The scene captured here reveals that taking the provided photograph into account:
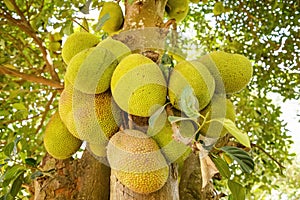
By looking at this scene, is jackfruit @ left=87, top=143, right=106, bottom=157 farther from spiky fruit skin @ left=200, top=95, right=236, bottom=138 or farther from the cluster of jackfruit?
spiky fruit skin @ left=200, top=95, right=236, bottom=138

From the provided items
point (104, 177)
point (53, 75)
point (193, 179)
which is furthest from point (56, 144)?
point (53, 75)

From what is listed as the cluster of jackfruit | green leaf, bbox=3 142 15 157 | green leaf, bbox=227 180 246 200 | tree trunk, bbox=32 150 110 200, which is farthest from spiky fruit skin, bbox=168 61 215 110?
green leaf, bbox=3 142 15 157

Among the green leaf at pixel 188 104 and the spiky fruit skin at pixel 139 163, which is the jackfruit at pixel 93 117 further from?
the green leaf at pixel 188 104

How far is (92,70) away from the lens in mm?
829

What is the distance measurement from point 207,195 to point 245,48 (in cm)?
156

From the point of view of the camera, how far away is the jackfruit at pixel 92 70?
83cm

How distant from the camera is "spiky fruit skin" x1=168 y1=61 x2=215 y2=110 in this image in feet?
2.44

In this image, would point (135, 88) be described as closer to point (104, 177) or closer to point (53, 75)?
point (104, 177)

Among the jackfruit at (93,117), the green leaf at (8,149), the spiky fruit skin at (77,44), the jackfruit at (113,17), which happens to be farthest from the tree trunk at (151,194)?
the jackfruit at (113,17)

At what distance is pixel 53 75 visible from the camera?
189cm

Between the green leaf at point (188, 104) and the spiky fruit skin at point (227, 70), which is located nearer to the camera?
the green leaf at point (188, 104)

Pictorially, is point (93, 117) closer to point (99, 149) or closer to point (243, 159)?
point (99, 149)

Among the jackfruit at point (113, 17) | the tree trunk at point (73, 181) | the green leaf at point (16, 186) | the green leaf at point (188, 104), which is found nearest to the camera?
the green leaf at point (188, 104)

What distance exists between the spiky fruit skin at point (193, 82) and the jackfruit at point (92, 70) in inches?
6.5
